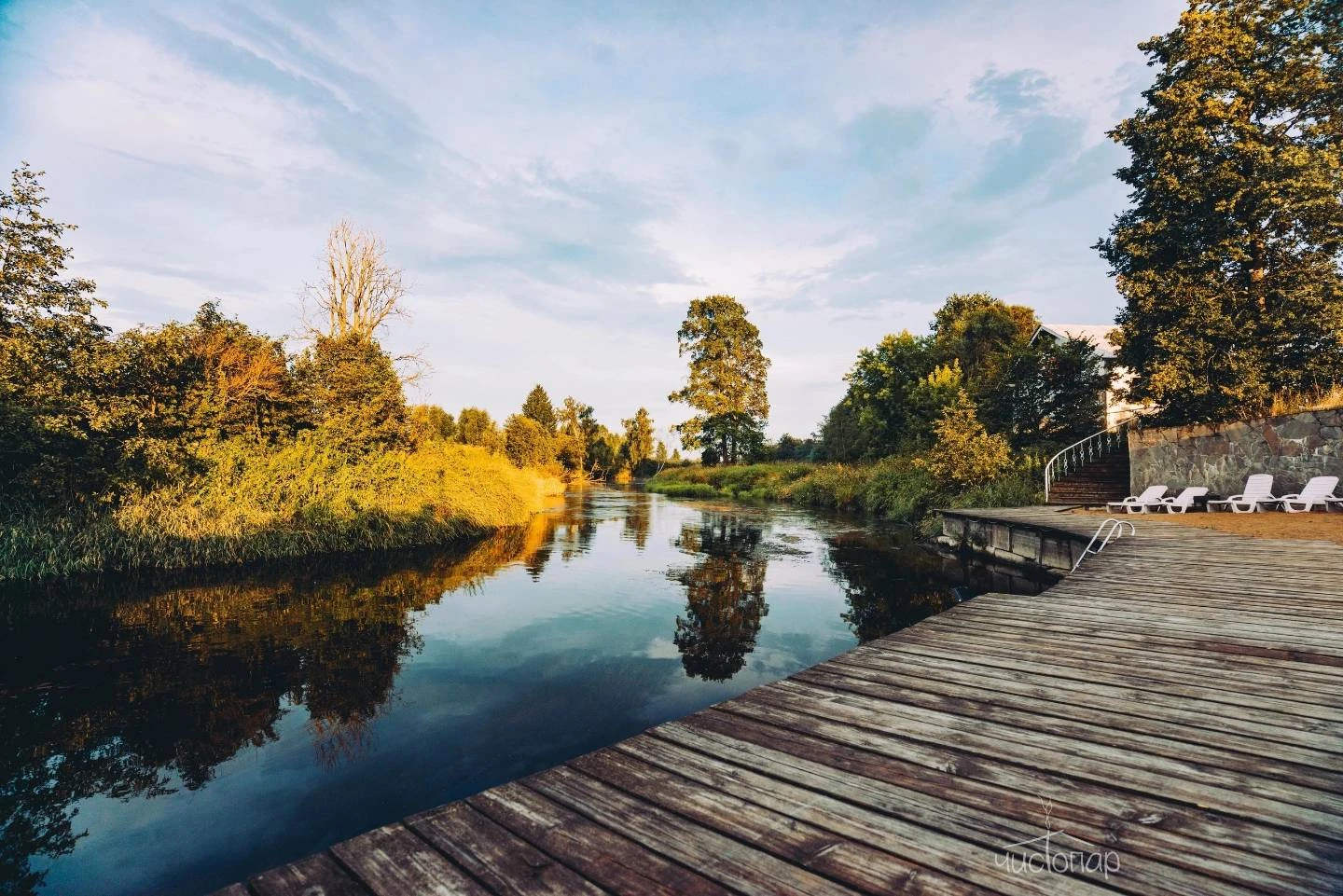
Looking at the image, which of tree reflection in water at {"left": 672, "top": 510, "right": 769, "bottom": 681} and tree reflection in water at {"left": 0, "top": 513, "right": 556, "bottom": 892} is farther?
tree reflection in water at {"left": 672, "top": 510, "right": 769, "bottom": 681}

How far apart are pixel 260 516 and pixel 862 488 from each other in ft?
67.5

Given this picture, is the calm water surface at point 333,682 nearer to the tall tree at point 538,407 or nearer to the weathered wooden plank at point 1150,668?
the weathered wooden plank at point 1150,668

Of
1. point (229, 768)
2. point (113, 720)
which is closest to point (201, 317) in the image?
point (113, 720)

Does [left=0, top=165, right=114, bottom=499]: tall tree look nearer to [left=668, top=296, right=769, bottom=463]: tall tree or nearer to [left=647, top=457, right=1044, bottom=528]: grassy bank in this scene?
[left=647, top=457, right=1044, bottom=528]: grassy bank

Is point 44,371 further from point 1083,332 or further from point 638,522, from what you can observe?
point 1083,332

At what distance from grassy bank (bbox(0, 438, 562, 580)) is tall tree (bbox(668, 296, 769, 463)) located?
27733 millimetres

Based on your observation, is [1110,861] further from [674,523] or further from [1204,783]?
[674,523]

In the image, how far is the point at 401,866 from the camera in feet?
5.43

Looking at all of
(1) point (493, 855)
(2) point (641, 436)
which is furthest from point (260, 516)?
(2) point (641, 436)

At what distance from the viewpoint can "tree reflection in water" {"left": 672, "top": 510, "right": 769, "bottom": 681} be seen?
261 inches

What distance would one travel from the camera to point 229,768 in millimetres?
4238

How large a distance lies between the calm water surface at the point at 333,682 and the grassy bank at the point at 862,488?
247 inches

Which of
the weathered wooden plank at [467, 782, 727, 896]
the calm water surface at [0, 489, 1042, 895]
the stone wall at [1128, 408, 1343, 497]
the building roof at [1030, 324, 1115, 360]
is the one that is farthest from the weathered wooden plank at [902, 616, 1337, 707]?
the building roof at [1030, 324, 1115, 360]

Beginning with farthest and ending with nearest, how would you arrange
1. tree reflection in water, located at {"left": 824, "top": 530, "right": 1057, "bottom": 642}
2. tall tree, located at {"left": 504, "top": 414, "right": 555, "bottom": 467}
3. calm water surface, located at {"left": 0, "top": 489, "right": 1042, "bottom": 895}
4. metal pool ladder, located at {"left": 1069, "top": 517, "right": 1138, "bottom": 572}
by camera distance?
1. tall tree, located at {"left": 504, "top": 414, "right": 555, "bottom": 467}
2. tree reflection in water, located at {"left": 824, "top": 530, "right": 1057, "bottom": 642}
3. metal pool ladder, located at {"left": 1069, "top": 517, "right": 1138, "bottom": 572}
4. calm water surface, located at {"left": 0, "top": 489, "right": 1042, "bottom": 895}
